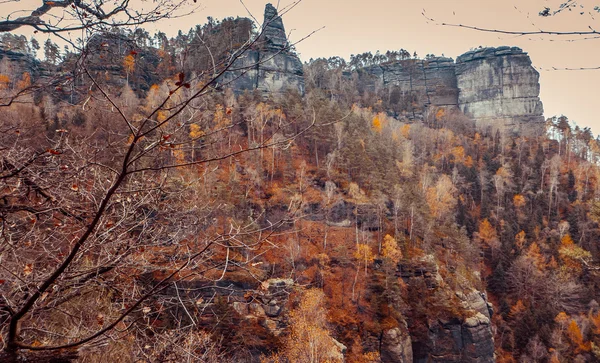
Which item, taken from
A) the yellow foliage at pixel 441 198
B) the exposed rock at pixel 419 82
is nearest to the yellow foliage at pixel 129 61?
the yellow foliage at pixel 441 198

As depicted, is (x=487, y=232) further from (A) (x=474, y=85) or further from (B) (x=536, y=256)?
(A) (x=474, y=85)

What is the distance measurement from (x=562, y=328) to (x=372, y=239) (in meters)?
17.6

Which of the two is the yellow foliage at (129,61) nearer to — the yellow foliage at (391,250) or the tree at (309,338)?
the tree at (309,338)

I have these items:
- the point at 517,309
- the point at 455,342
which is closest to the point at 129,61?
the point at 455,342

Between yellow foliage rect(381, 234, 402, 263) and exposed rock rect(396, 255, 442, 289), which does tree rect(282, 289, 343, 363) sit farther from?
exposed rock rect(396, 255, 442, 289)

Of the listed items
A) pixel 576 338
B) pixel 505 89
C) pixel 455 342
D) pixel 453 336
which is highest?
pixel 505 89

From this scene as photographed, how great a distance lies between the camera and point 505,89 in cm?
7125

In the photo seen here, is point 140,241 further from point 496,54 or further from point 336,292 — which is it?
point 496,54

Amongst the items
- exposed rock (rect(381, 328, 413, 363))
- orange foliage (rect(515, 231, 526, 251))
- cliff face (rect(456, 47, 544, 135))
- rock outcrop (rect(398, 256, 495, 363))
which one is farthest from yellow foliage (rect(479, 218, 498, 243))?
cliff face (rect(456, 47, 544, 135))

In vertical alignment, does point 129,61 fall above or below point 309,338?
above

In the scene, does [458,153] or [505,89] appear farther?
[505,89]

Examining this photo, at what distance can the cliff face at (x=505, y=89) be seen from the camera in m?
69.9

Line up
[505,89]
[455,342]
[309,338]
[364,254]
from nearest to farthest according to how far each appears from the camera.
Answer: [309,338] → [455,342] → [364,254] → [505,89]

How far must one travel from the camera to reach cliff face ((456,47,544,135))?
69938 millimetres
